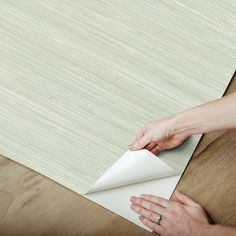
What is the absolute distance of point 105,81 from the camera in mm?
1191

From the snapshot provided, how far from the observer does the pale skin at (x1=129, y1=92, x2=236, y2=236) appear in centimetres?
110

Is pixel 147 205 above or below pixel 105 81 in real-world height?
below

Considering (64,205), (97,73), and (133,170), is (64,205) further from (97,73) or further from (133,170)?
(97,73)

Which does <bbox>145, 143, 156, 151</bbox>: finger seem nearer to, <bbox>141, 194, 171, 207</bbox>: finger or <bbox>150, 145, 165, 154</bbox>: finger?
<bbox>150, 145, 165, 154</bbox>: finger

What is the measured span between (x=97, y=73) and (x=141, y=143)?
0.22 m

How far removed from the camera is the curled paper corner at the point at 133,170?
1.13 meters

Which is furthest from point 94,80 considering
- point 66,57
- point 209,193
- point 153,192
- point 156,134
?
point 209,193

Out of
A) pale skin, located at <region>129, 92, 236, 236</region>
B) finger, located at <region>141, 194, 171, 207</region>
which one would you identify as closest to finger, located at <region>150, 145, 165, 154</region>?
pale skin, located at <region>129, 92, 236, 236</region>

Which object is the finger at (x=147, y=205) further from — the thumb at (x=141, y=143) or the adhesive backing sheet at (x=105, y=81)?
the thumb at (x=141, y=143)

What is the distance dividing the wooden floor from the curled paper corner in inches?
2.9

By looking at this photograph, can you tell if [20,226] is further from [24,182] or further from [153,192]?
[153,192]

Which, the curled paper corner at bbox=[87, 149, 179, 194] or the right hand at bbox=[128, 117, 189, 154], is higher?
the right hand at bbox=[128, 117, 189, 154]

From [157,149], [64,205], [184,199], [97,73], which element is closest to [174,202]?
[184,199]

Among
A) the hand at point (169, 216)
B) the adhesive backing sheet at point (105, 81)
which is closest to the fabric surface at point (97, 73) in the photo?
the adhesive backing sheet at point (105, 81)
